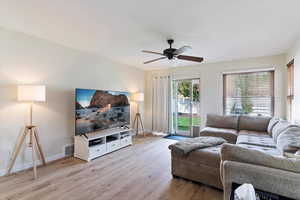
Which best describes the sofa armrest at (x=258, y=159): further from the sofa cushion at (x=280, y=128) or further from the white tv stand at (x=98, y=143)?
the white tv stand at (x=98, y=143)

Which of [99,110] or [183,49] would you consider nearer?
[183,49]

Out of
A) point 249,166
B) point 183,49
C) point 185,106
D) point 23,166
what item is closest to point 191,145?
point 249,166

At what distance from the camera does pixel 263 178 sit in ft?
4.15

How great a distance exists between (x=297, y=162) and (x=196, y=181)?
144cm

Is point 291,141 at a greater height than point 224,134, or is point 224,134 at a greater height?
point 291,141

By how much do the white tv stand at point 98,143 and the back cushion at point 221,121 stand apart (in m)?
2.44

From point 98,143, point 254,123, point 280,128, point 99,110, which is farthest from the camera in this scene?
point 254,123

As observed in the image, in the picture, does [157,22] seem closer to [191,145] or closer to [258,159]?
[191,145]

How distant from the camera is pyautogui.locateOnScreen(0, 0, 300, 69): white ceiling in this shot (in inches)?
75.6

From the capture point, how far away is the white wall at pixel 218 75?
3887 millimetres

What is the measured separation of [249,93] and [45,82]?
5.01m

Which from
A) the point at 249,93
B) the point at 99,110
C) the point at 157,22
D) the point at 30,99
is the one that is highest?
the point at 157,22

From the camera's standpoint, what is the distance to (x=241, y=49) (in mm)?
3549

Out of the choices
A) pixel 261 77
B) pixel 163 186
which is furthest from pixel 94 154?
pixel 261 77
